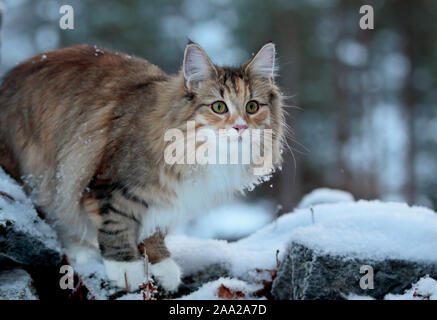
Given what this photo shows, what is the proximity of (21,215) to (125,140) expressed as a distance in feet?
2.57

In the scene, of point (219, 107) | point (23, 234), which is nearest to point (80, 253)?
point (23, 234)

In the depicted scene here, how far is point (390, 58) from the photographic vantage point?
490 inches

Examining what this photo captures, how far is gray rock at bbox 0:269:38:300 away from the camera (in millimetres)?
2305

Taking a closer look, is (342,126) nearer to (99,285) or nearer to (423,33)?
(423,33)

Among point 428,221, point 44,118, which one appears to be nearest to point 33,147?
point 44,118

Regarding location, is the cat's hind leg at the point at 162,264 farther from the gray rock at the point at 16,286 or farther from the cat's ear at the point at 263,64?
the cat's ear at the point at 263,64

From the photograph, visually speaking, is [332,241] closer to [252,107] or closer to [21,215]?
[252,107]

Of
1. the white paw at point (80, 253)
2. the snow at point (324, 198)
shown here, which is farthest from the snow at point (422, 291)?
the snow at point (324, 198)

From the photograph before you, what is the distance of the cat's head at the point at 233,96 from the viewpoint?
105 inches

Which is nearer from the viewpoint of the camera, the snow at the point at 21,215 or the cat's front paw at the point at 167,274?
the snow at the point at 21,215

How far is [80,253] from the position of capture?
3.01m

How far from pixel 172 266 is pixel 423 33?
1073 cm

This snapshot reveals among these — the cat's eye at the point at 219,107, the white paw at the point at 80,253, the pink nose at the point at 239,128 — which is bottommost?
the white paw at the point at 80,253

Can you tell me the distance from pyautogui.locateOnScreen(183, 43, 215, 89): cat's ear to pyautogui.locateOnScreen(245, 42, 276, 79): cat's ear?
295 mm
